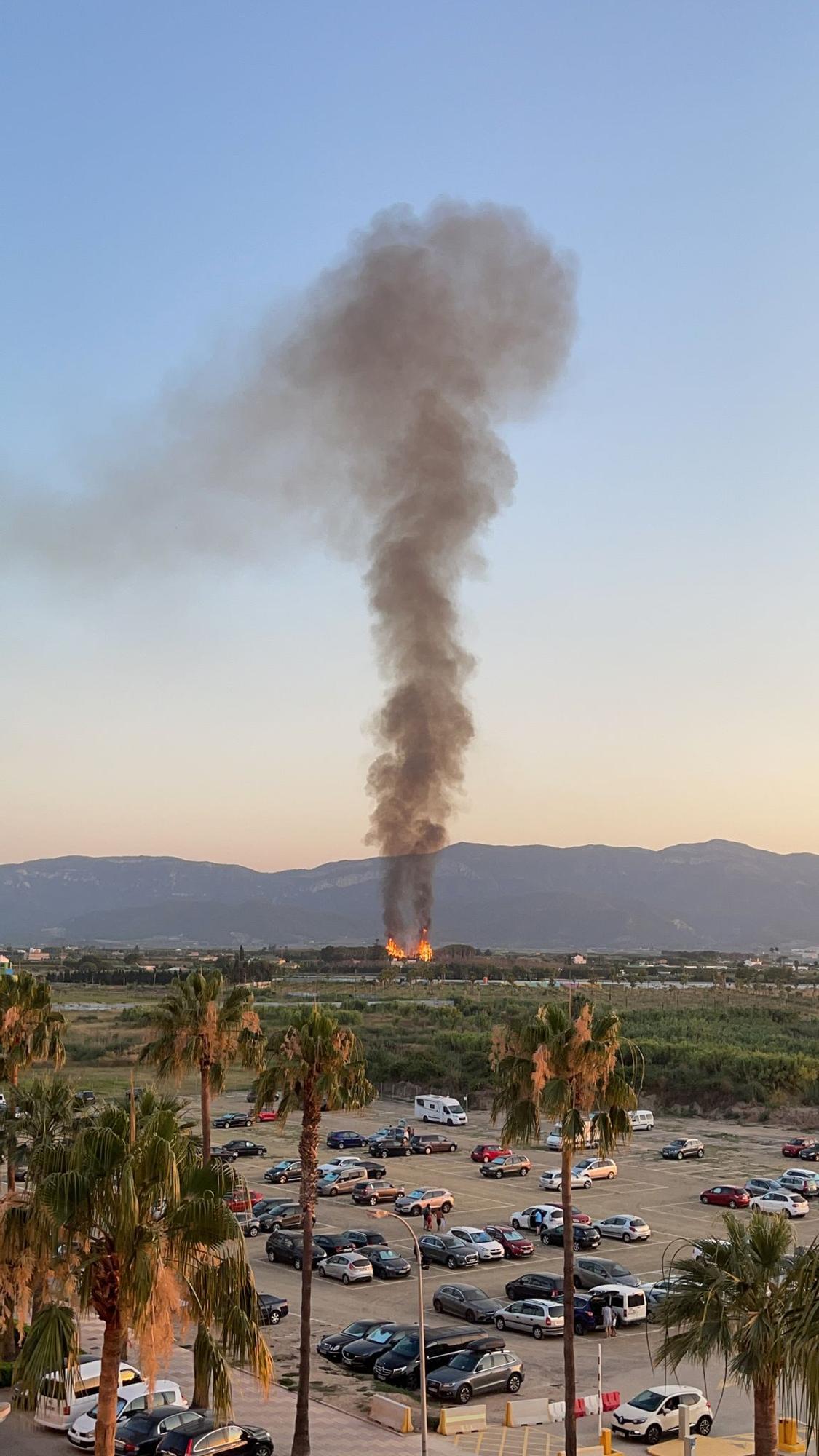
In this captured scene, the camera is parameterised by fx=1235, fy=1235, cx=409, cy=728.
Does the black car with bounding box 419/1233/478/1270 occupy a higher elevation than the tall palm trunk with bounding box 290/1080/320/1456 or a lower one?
lower

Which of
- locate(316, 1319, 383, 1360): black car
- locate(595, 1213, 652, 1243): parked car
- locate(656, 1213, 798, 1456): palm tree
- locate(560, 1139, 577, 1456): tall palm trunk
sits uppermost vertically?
locate(656, 1213, 798, 1456): palm tree

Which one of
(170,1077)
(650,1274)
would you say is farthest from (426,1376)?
(650,1274)

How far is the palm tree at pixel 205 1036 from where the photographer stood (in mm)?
26609

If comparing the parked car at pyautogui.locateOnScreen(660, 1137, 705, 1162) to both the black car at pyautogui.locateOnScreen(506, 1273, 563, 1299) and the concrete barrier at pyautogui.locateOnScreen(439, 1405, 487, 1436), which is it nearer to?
the black car at pyautogui.locateOnScreen(506, 1273, 563, 1299)

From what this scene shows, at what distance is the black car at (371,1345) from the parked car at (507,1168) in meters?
24.5

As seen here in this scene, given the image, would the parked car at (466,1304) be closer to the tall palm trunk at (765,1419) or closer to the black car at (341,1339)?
the black car at (341,1339)

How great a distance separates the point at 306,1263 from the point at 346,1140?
121ft

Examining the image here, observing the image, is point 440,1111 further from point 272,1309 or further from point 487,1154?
point 272,1309

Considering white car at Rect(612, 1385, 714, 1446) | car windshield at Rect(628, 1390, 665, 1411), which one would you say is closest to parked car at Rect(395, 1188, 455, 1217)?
car windshield at Rect(628, 1390, 665, 1411)

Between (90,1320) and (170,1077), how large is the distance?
7.34 m

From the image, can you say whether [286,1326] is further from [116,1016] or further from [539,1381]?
[116,1016]

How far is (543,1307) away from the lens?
3083 cm

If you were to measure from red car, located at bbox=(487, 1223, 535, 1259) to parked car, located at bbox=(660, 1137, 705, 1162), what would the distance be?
717 inches

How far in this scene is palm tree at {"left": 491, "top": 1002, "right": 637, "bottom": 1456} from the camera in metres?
20.6
